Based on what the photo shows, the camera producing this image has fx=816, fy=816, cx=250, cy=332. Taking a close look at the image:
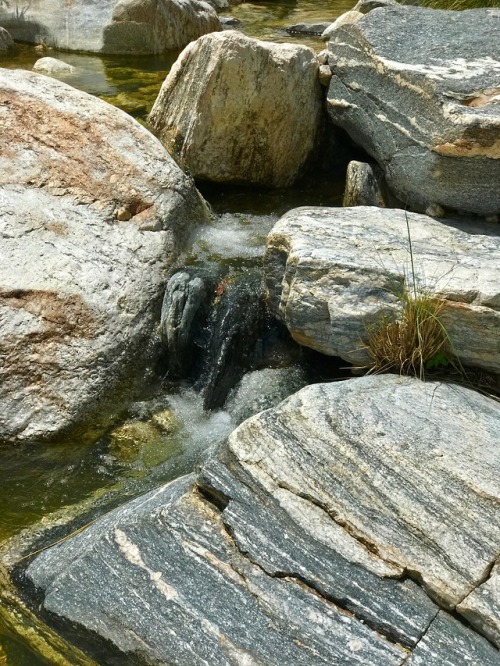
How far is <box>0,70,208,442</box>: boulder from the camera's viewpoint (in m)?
4.54

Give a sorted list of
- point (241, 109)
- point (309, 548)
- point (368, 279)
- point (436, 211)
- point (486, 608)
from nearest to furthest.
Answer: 1. point (486, 608)
2. point (309, 548)
3. point (368, 279)
4. point (436, 211)
5. point (241, 109)

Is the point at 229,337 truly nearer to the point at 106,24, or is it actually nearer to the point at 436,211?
the point at 436,211

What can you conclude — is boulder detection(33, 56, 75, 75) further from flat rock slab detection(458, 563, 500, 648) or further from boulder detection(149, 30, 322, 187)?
flat rock slab detection(458, 563, 500, 648)

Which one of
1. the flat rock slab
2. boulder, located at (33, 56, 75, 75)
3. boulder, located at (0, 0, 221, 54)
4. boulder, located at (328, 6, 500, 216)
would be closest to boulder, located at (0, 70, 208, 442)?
boulder, located at (328, 6, 500, 216)

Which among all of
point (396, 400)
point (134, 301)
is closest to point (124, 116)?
point (134, 301)

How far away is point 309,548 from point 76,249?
2.46m

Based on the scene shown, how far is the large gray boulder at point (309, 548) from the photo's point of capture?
3119mm

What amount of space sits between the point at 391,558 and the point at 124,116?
3.68 m

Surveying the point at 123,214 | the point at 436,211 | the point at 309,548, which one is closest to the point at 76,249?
the point at 123,214

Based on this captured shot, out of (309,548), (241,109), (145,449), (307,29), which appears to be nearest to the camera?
(309,548)

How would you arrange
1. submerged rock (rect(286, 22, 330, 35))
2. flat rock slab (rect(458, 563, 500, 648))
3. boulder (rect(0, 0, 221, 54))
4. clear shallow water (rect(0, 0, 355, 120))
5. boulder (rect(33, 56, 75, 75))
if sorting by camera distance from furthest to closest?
submerged rock (rect(286, 22, 330, 35)) → boulder (rect(0, 0, 221, 54)) → boulder (rect(33, 56, 75, 75)) → clear shallow water (rect(0, 0, 355, 120)) → flat rock slab (rect(458, 563, 500, 648))

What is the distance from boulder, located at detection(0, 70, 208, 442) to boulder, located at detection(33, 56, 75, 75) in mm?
3864

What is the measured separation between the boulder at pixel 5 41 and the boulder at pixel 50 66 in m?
1.11

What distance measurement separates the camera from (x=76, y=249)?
4914 millimetres
